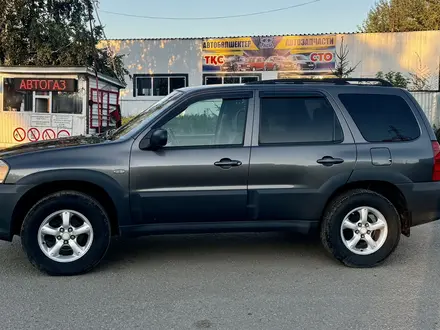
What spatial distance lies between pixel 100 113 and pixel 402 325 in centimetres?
1344

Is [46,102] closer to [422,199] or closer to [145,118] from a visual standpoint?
[145,118]

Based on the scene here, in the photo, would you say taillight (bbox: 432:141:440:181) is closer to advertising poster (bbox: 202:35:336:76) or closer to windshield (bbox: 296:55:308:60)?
advertising poster (bbox: 202:35:336:76)

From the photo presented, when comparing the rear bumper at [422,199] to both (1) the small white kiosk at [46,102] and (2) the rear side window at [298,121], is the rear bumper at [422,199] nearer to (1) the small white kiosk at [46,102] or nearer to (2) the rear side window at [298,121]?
(2) the rear side window at [298,121]

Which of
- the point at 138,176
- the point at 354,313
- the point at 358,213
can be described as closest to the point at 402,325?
the point at 354,313

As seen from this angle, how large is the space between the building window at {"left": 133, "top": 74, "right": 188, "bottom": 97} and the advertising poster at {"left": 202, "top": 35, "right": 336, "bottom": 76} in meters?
1.51

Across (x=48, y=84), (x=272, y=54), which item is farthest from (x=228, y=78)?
(x=48, y=84)

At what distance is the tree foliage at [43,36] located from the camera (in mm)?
17922

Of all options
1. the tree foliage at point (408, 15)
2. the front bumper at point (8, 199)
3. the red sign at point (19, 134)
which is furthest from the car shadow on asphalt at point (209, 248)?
the tree foliage at point (408, 15)

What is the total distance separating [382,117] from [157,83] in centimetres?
1949

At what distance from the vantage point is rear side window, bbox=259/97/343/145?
4.62 metres

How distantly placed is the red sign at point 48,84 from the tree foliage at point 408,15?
23704 mm

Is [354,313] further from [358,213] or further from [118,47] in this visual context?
[118,47]

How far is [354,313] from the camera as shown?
11.8 ft

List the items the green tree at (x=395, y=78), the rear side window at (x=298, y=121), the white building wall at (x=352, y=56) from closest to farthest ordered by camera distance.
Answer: the rear side window at (x=298, y=121)
the green tree at (x=395, y=78)
the white building wall at (x=352, y=56)
